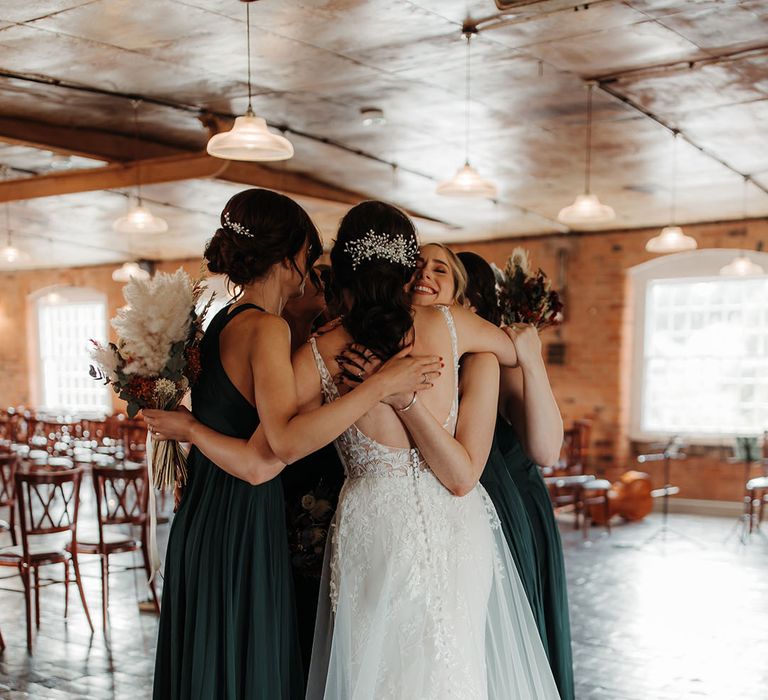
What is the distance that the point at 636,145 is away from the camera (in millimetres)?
7594

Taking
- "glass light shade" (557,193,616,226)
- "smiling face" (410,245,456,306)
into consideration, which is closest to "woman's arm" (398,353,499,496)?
"smiling face" (410,245,456,306)

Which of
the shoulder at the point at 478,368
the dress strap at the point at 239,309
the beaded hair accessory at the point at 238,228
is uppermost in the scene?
the beaded hair accessory at the point at 238,228

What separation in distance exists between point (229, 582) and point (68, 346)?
15706mm

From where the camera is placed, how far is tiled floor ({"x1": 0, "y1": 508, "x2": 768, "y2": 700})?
473cm

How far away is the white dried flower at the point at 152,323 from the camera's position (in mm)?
2473

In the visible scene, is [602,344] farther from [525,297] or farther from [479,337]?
[479,337]

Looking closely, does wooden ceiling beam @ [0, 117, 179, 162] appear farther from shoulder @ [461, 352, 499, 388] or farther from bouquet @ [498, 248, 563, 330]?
shoulder @ [461, 352, 499, 388]

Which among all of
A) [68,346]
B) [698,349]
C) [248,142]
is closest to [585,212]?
[248,142]

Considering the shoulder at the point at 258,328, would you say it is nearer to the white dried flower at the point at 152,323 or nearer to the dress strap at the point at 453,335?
the white dried flower at the point at 152,323

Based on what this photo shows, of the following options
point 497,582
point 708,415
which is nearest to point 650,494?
point 708,415

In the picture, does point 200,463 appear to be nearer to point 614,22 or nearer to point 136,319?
point 136,319

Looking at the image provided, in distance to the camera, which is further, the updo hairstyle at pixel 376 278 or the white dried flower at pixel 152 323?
the white dried flower at pixel 152 323

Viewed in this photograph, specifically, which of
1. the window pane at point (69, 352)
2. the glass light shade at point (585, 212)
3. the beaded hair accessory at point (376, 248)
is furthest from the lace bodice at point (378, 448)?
the window pane at point (69, 352)

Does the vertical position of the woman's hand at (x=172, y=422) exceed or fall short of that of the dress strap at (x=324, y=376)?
it falls short
